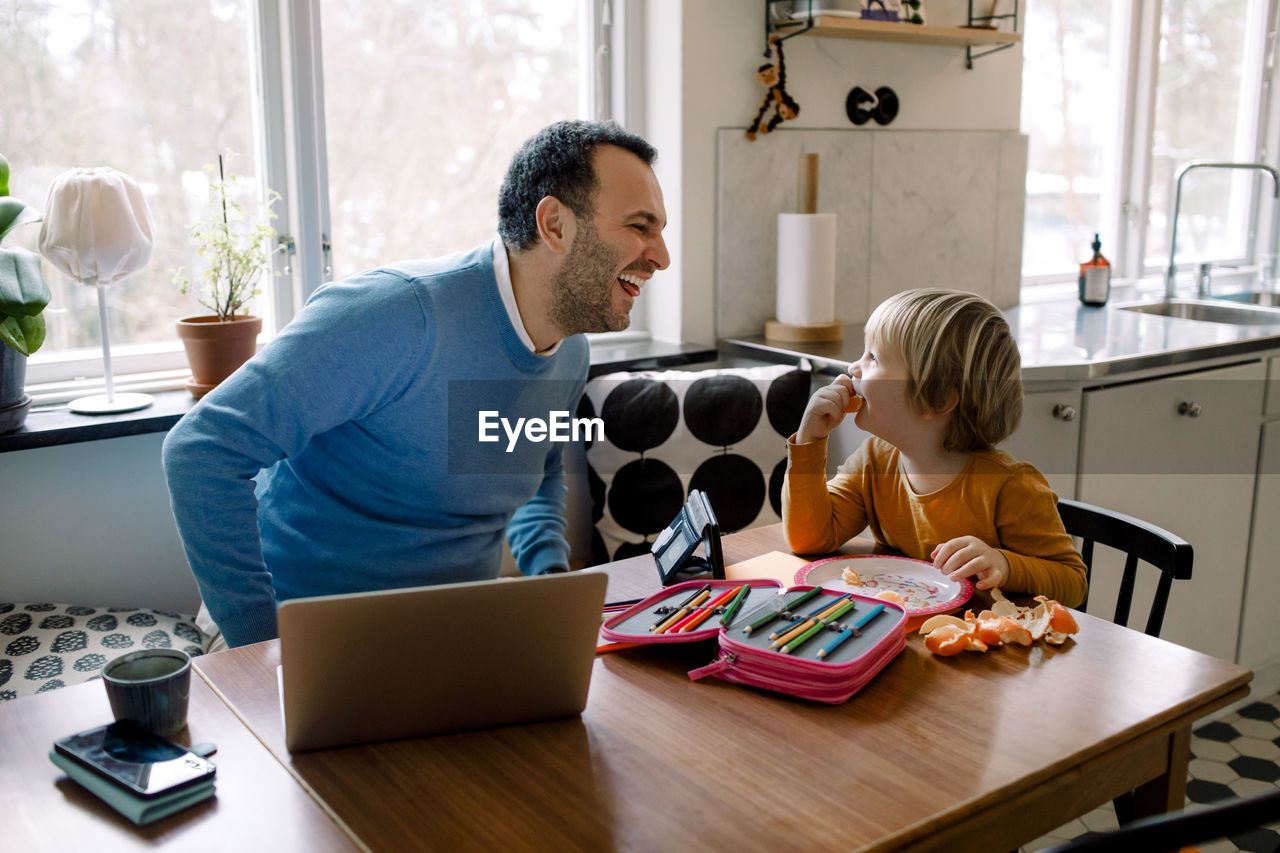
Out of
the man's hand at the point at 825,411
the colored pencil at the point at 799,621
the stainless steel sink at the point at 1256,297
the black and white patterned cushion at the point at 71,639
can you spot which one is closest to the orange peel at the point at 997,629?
the colored pencil at the point at 799,621

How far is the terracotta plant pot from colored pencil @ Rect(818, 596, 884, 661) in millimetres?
1300

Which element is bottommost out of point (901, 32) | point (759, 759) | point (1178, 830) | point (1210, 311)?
point (759, 759)

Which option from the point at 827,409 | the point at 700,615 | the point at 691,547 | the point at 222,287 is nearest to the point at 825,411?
the point at 827,409

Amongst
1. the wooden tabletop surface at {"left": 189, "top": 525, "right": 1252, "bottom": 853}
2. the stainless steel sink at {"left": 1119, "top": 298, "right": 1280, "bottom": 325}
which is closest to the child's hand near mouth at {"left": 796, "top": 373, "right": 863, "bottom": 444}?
the wooden tabletop surface at {"left": 189, "top": 525, "right": 1252, "bottom": 853}

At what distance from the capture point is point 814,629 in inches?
45.5

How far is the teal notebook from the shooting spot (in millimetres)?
862

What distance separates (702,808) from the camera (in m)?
0.89

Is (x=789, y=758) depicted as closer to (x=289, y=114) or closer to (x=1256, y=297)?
(x=289, y=114)

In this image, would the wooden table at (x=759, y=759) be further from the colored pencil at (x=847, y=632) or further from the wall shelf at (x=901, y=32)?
the wall shelf at (x=901, y=32)

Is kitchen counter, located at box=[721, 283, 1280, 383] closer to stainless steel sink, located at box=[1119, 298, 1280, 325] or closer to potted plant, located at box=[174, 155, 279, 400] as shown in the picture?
stainless steel sink, located at box=[1119, 298, 1280, 325]

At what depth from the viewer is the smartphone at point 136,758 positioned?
2.92ft

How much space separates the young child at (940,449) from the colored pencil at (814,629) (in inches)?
7.9

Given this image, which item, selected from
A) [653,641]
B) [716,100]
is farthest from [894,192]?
[653,641]

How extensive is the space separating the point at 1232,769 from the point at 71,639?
2357 millimetres
